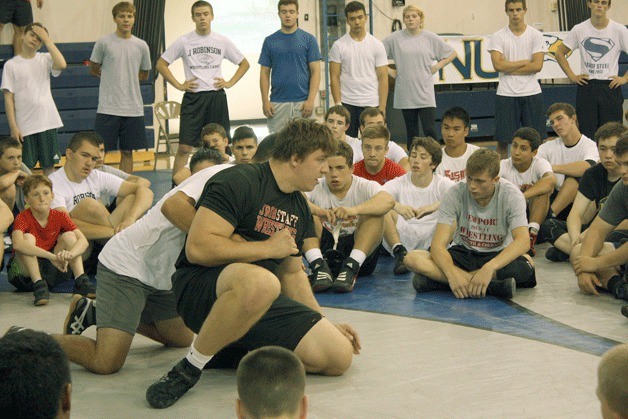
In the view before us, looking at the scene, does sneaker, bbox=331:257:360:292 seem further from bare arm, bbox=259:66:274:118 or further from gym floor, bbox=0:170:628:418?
bare arm, bbox=259:66:274:118

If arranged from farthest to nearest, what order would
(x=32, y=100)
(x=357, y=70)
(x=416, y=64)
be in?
1. (x=416, y=64)
2. (x=357, y=70)
3. (x=32, y=100)

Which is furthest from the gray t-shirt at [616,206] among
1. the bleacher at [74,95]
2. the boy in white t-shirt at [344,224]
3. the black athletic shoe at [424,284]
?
the bleacher at [74,95]

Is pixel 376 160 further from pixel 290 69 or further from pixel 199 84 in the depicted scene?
pixel 199 84

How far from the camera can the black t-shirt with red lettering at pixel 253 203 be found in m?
3.82

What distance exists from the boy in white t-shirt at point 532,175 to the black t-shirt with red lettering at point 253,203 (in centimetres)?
341

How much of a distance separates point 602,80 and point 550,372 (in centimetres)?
592

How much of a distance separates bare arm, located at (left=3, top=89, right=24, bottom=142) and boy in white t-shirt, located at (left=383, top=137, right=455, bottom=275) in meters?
3.72

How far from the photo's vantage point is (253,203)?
390cm

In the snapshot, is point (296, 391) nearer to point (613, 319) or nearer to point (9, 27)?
point (613, 319)

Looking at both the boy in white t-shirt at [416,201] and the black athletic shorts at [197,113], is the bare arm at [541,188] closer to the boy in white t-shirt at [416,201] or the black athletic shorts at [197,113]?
the boy in white t-shirt at [416,201]

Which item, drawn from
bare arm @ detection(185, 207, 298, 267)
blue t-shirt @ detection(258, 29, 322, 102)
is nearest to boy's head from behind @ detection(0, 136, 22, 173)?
blue t-shirt @ detection(258, 29, 322, 102)

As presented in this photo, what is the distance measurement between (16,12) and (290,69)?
5.30 meters

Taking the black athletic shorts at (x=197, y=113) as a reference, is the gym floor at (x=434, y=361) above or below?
below

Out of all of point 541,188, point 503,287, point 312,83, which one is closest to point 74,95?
point 312,83
